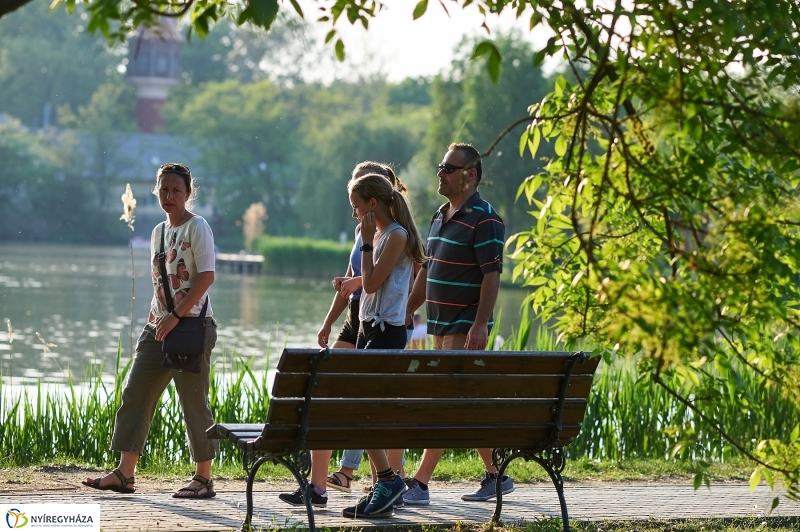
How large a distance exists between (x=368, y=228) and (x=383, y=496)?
1165 millimetres

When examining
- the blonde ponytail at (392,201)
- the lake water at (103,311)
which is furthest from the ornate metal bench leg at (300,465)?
the lake water at (103,311)

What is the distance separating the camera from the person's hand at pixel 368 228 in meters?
5.15

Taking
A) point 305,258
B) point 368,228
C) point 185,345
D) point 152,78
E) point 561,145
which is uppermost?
point 152,78

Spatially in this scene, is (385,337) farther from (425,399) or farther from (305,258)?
(305,258)

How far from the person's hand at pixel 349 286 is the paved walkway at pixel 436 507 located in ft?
3.11

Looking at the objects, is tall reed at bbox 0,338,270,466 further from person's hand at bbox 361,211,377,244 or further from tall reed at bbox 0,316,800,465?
person's hand at bbox 361,211,377,244

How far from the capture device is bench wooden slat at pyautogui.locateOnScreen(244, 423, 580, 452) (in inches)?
170

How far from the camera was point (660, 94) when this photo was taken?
3.09 metres

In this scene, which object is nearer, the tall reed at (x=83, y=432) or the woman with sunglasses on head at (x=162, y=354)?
the woman with sunglasses on head at (x=162, y=354)

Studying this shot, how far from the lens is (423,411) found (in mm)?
4473

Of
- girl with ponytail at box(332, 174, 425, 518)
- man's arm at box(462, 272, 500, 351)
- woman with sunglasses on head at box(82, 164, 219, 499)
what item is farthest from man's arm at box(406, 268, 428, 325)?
woman with sunglasses on head at box(82, 164, 219, 499)

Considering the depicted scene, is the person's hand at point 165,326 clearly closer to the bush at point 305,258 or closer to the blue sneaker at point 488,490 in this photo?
the blue sneaker at point 488,490

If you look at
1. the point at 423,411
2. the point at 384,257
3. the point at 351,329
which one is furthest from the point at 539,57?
the point at 351,329

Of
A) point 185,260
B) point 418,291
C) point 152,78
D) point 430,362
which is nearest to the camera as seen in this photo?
point 430,362
